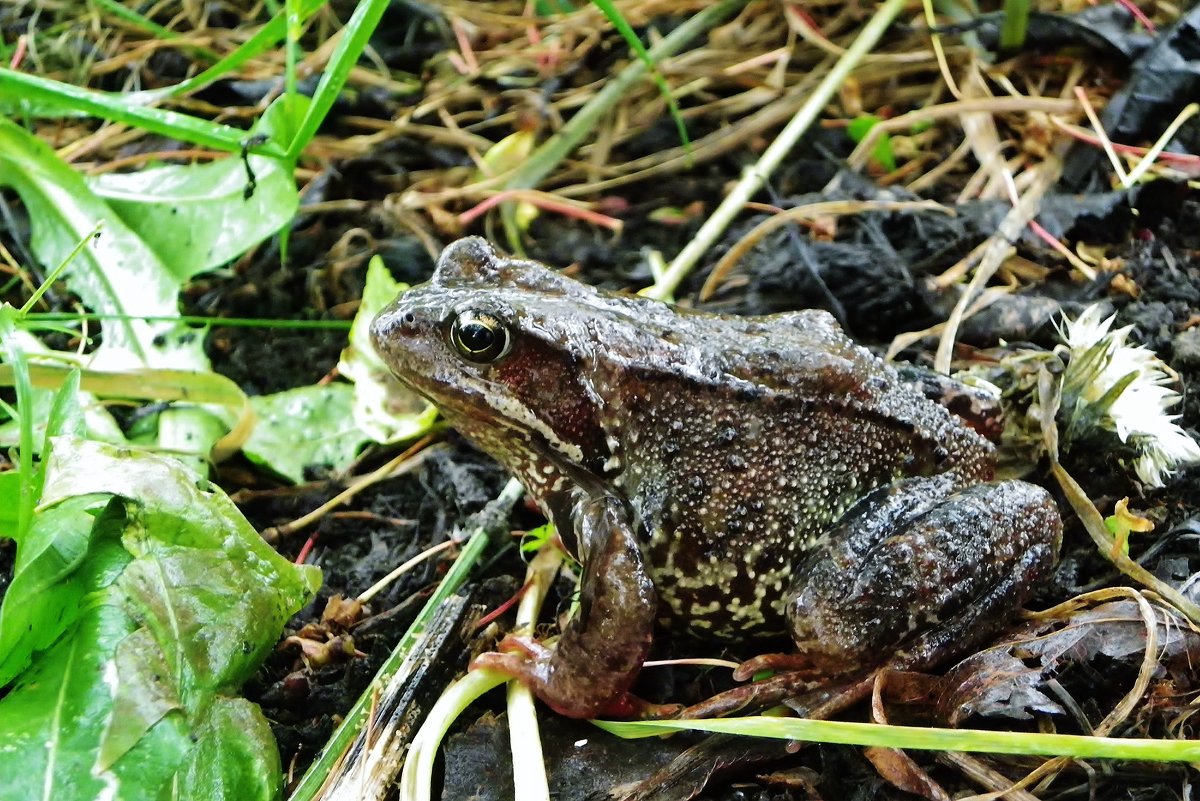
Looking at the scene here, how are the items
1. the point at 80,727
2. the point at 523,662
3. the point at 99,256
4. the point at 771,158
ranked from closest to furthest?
the point at 80,727, the point at 523,662, the point at 99,256, the point at 771,158

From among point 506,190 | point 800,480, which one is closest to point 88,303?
point 506,190

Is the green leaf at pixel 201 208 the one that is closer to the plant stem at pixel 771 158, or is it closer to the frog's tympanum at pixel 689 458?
the frog's tympanum at pixel 689 458

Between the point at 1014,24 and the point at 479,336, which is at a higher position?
the point at 1014,24

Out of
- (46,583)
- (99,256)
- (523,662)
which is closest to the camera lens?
(46,583)

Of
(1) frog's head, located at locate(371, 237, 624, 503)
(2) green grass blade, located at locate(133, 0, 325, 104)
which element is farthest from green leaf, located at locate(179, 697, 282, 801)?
(2) green grass blade, located at locate(133, 0, 325, 104)

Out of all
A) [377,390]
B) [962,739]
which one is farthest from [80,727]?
[962,739]

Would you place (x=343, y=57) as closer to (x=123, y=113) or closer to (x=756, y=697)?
(x=123, y=113)

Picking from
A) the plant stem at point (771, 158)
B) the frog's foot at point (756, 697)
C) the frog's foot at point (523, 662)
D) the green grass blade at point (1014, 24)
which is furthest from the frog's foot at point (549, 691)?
the green grass blade at point (1014, 24)
